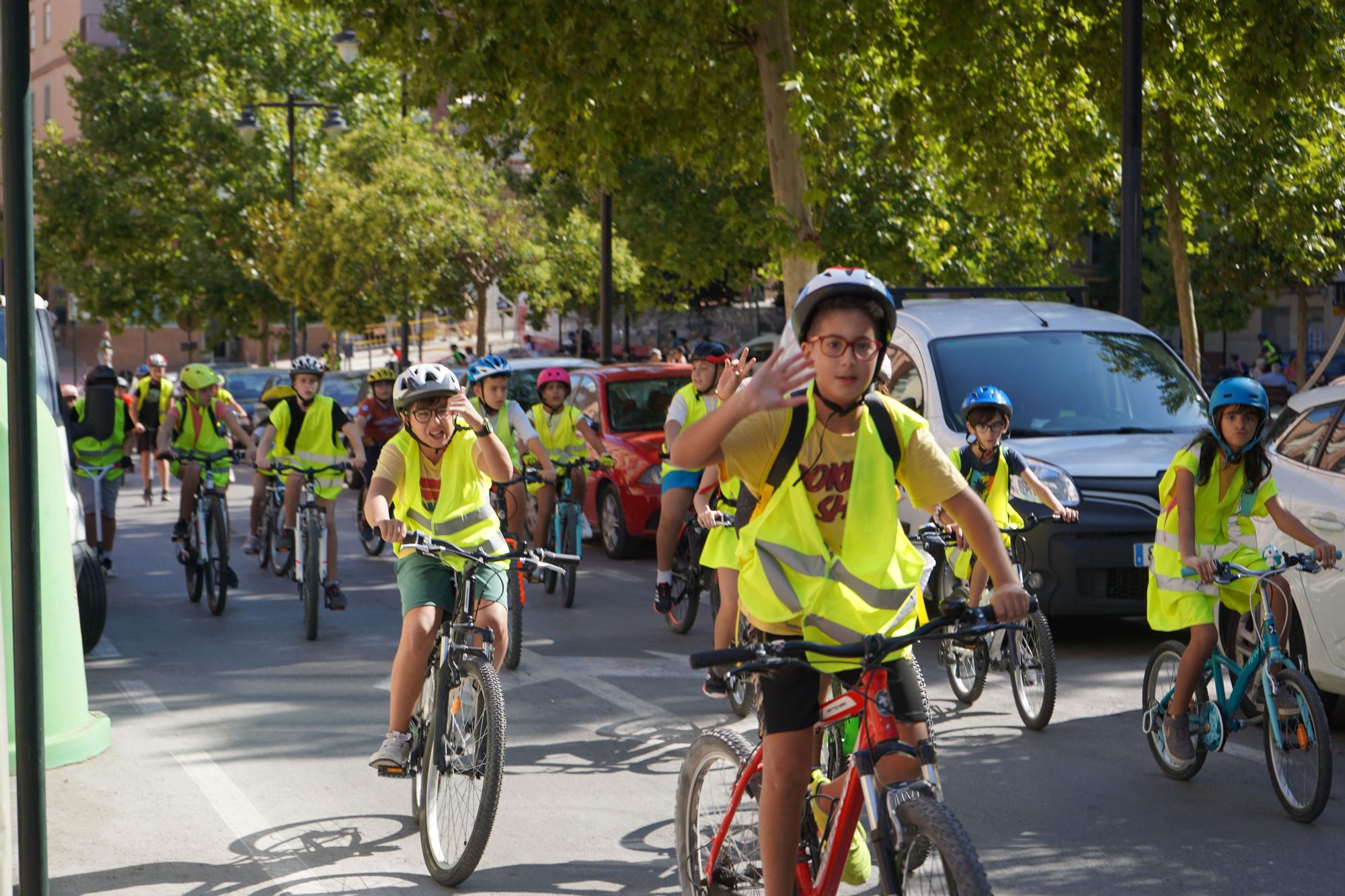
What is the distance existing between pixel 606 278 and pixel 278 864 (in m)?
17.5

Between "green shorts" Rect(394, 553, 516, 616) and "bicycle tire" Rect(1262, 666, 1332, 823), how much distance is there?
289 cm

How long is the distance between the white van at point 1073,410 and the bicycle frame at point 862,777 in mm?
5182

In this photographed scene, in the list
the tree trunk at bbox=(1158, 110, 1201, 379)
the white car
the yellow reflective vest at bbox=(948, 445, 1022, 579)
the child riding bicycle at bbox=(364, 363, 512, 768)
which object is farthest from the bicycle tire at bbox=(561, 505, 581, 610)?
the tree trunk at bbox=(1158, 110, 1201, 379)

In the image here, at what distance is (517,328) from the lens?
7281cm

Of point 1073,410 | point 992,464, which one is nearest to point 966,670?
point 992,464

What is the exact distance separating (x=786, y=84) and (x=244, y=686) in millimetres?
8120

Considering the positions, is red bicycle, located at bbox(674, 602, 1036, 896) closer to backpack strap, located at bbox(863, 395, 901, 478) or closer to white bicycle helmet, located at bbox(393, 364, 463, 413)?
backpack strap, located at bbox(863, 395, 901, 478)

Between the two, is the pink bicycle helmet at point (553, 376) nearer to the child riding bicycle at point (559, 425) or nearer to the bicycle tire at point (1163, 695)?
the child riding bicycle at point (559, 425)

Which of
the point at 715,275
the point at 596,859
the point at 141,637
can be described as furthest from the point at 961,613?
the point at 715,275

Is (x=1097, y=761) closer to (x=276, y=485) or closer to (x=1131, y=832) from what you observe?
(x=1131, y=832)

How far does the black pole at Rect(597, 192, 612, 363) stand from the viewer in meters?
22.4

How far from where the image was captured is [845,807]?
12.6 ft

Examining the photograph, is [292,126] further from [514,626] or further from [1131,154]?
[514,626]

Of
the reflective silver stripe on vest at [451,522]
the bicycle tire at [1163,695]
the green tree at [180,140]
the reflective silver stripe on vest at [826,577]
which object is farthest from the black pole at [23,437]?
the green tree at [180,140]
